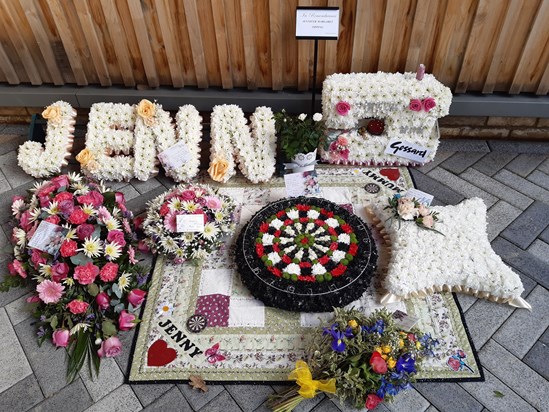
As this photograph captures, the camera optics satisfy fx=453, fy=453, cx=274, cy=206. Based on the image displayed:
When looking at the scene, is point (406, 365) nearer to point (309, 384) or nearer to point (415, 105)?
point (309, 384)

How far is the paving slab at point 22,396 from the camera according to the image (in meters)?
2.59

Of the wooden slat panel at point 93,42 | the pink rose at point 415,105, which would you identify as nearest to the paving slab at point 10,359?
the wooden slat panel at point 93,42

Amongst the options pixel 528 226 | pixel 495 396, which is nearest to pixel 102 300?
pixel 495 396

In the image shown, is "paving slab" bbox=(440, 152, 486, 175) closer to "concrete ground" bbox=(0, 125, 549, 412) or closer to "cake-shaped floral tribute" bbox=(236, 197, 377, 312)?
"concrete ground" bbox=(0, 125, 549, 412)

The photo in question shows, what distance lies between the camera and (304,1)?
3.52 m

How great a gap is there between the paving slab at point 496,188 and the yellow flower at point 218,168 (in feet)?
6.49

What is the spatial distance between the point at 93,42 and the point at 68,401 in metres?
2.88

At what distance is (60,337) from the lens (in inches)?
110

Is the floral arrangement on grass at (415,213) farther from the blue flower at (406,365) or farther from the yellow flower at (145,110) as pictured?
the yellow flower at (145,110)

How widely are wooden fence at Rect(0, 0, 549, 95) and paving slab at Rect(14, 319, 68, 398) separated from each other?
232cm

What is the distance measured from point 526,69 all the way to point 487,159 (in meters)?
0.78

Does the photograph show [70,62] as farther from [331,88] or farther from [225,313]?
[225,313]

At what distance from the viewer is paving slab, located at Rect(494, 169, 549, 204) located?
361 cm

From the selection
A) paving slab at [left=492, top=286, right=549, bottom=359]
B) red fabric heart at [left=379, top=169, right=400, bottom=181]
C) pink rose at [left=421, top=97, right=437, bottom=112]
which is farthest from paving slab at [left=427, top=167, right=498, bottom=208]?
paving slab at [left=492, top=286, right=549, bottom=359]
